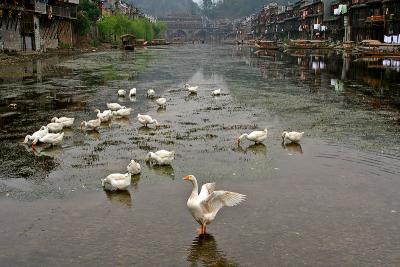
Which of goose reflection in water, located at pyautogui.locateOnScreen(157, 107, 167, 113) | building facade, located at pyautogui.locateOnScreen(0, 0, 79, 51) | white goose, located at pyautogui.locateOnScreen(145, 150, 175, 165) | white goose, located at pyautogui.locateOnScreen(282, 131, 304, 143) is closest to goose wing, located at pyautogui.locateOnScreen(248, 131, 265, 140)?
white goose, located at pyautogui.locateOnScreen(282, 131, 304, 143)

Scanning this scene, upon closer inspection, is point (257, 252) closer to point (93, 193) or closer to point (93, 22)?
point (93, 193)

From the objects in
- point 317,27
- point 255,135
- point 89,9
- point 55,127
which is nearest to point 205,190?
point 255,135

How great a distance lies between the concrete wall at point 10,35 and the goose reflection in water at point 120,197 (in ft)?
147

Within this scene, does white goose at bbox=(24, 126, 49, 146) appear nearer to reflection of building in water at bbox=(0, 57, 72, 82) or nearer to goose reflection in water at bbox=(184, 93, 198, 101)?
goose reflection in water at bbox=(184, 93, 198, 101)

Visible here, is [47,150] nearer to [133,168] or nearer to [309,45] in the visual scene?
[133,168]

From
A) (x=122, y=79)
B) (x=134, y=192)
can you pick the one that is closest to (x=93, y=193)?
(x=134, y=192)

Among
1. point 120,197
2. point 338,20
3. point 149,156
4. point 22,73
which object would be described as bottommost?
point 120,197

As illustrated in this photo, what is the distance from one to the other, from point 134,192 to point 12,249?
308 cm

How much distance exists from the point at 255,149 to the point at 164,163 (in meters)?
2.97

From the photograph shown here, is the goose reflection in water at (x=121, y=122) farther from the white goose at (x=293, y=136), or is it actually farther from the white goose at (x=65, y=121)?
the white goose at (x=293, y=136)

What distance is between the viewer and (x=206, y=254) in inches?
295

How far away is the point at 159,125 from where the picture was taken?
16.6m

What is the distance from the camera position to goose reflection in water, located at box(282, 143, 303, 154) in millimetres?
13328

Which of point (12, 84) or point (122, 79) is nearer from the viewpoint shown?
point (12, 84)
